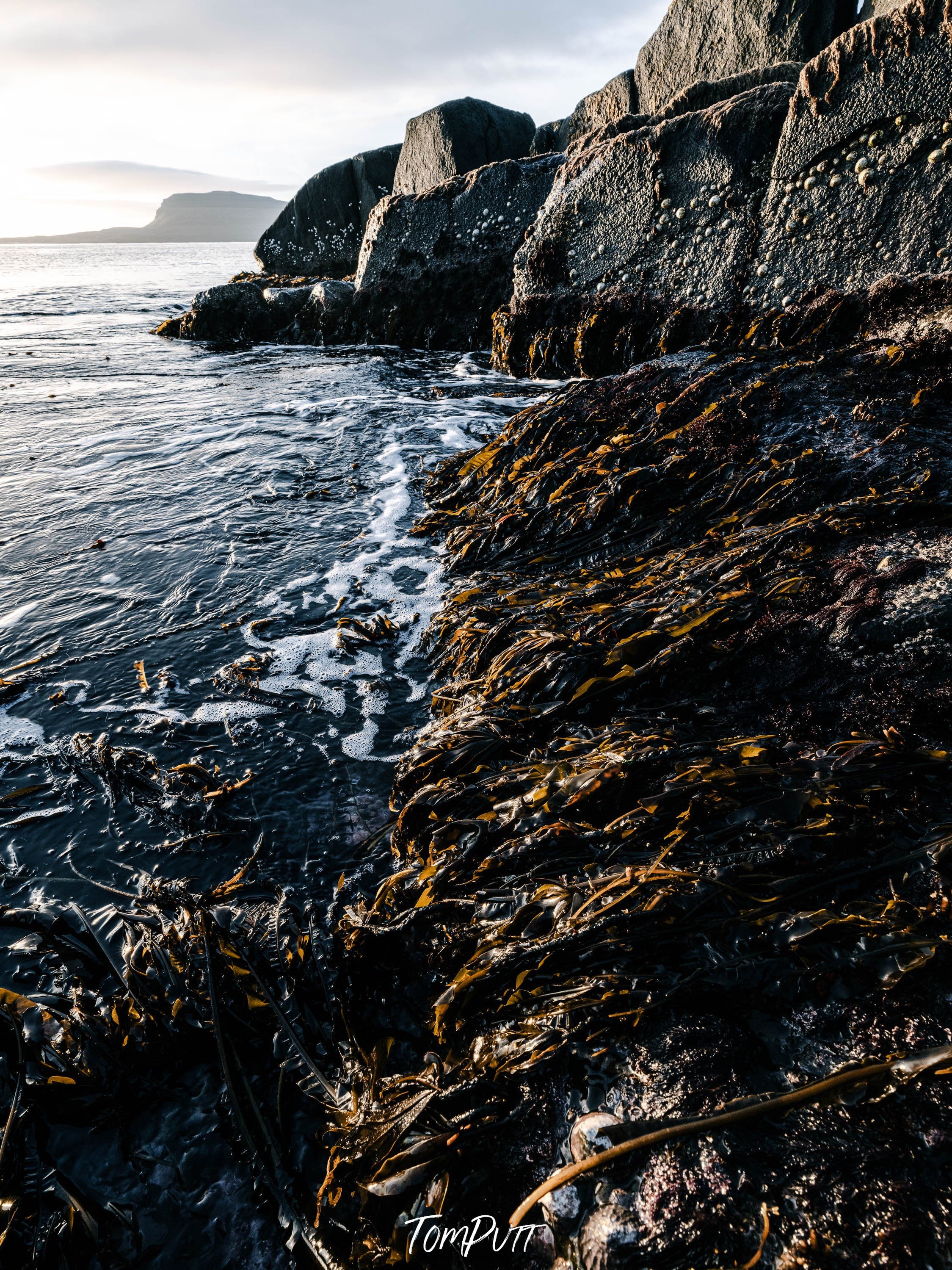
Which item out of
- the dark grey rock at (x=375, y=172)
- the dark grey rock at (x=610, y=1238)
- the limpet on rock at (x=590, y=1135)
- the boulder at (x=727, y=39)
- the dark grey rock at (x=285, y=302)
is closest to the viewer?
the dark grey rock at (x=610, y=1238)

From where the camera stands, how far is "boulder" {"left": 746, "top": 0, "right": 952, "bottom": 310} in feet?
15.2

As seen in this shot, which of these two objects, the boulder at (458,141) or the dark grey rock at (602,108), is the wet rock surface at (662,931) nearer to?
the dark grey rock at (602,108)

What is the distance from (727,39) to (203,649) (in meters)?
12.4

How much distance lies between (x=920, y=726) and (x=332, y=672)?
2.61 metres

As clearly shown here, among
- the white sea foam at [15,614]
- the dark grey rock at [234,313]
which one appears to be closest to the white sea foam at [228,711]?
the white sea foam at [15,614]

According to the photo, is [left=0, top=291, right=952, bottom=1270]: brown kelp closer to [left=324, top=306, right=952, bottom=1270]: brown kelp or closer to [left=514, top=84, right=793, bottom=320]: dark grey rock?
[left=324, top=306, right=952, bottom=1270]: brown kelp

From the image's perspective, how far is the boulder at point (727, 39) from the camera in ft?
29.3

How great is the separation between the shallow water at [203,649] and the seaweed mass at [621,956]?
10 cm

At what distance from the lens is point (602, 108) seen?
498 inches

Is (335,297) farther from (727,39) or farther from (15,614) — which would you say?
(15,614)

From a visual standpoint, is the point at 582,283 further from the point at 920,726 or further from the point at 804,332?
the point at 920,726

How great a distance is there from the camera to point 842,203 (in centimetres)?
515

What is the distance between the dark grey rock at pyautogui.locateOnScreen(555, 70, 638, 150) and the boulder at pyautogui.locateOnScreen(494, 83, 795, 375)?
18.0 feet

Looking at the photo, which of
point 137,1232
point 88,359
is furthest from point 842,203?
point 88,359
